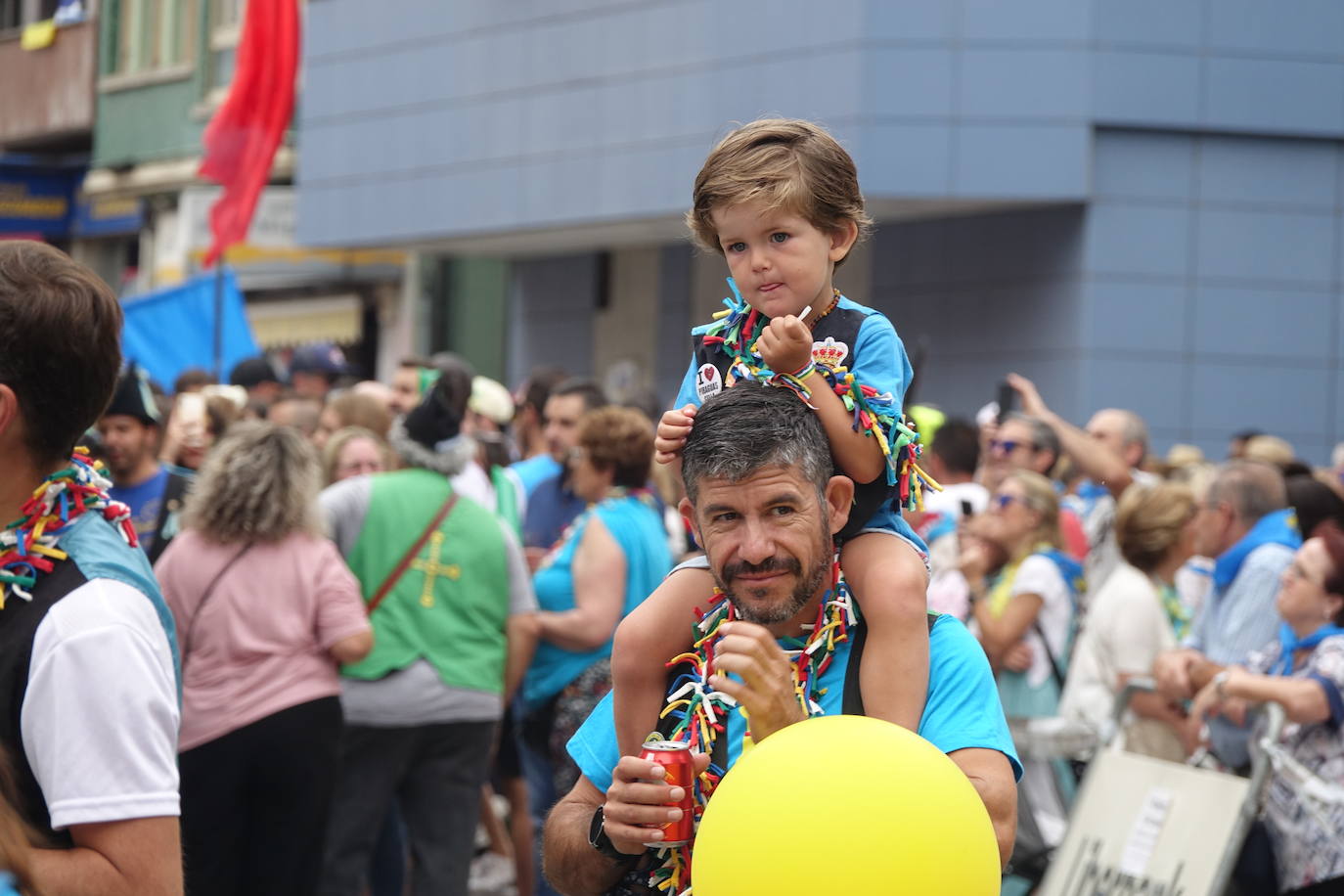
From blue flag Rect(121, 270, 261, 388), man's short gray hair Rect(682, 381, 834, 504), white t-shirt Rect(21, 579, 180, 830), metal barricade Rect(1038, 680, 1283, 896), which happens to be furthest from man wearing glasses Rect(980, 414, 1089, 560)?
blue flag Rect(121, 270, 261, 388)

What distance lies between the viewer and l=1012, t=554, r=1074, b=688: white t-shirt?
304 inches

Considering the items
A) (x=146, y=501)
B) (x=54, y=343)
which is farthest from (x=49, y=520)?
(x=146, y=501)

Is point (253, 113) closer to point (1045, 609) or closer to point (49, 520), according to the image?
point (1045, 609)

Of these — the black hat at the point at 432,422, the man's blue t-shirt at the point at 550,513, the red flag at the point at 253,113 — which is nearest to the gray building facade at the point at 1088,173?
the red flag at the point at 253,113

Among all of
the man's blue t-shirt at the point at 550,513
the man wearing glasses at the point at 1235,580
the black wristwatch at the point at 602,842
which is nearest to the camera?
the black wristwatch at the point at 602,842

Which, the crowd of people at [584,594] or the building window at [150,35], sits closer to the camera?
the crowd of people at [584,594]

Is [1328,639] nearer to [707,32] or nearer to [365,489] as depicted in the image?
[365,489]

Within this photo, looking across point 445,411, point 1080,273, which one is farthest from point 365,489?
point 1080,273

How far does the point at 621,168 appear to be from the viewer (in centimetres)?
2042

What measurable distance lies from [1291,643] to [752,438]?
410cm

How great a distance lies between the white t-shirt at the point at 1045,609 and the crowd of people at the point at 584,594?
0.05ft

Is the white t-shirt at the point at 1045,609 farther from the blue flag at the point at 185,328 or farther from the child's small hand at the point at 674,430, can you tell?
the blue flag at the point at 185,328

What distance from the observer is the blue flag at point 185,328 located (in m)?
14.6

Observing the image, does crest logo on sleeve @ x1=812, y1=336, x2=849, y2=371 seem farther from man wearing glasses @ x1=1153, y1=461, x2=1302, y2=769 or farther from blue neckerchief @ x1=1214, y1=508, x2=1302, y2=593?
blue neckerchief @ x1=1214, y1=508, x2=1302, y2=593
